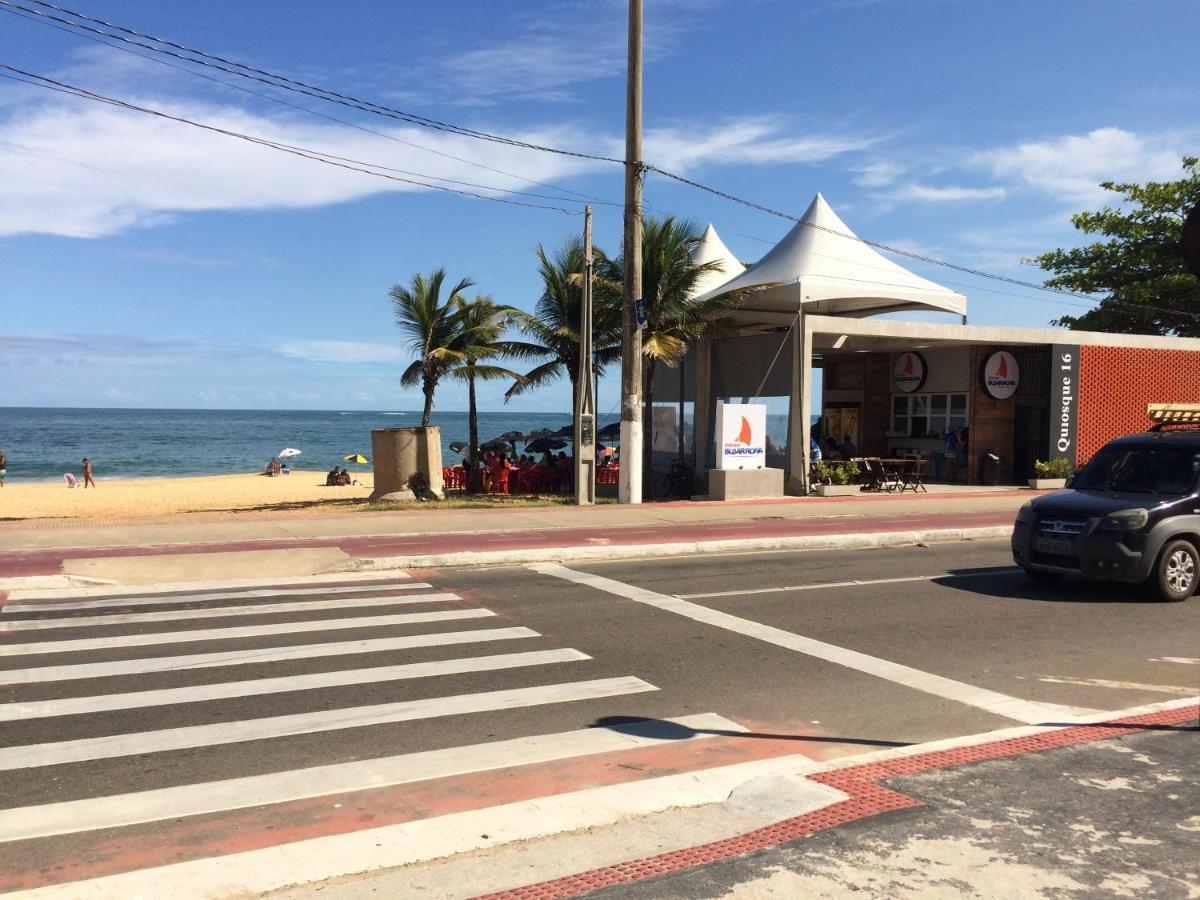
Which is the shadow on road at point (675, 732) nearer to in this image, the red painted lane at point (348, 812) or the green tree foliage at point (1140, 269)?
the red painted lane at point (348, 812)

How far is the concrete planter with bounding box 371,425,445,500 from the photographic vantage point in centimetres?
→ 2411

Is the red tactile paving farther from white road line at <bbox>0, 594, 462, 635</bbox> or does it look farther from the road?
white road line at <bbox>0, 594, 462, 635</bbox>

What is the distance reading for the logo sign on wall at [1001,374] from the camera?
28109 millimetres

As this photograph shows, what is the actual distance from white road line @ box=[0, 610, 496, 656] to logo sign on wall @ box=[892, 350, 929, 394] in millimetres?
22884

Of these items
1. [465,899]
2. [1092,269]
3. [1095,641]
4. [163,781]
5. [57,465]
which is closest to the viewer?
[465,899]

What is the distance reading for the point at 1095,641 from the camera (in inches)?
349

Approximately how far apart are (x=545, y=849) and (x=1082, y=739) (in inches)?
132

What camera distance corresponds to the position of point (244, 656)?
26.5 feet

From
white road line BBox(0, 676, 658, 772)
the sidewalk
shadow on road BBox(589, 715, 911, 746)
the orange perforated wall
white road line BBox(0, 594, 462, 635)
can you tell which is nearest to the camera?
white road line BBox(0, 676, 658, 772)

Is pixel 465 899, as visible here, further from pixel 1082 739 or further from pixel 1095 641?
pixel 1095 641

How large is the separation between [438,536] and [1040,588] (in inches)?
345

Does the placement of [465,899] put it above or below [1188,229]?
below

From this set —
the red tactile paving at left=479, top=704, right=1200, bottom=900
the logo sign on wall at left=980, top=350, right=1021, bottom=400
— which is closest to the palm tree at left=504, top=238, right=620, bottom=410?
the logo sign on wall at left=980, top=350, right=1021, bottom=400

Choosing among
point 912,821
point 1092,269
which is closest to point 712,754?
point 912,821
